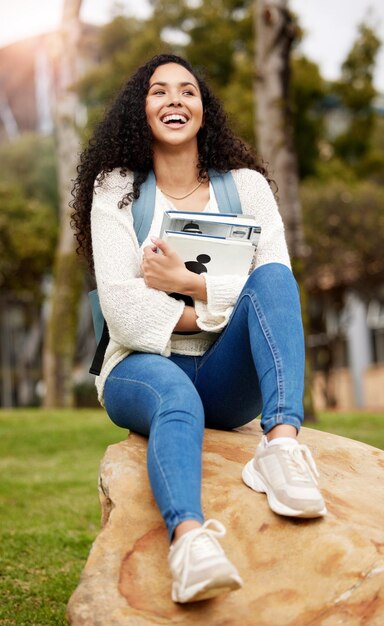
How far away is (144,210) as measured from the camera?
3.67m

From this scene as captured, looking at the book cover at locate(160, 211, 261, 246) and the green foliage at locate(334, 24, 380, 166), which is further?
the green foliage at locate(334, 24, 380, 166)

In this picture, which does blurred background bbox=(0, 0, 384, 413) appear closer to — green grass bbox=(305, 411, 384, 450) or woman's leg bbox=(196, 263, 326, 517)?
green grass bbox=(305, 411, 384, 450)

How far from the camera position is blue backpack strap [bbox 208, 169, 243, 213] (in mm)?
3785

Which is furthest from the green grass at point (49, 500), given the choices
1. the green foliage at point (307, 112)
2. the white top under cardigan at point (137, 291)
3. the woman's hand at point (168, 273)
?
the green foliage at point (307, 112)

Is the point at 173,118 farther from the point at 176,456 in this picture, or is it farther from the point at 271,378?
the point at 176,456

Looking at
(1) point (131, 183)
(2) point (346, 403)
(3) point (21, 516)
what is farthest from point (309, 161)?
(1) point (131, 183)

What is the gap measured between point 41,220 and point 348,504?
1978 cm

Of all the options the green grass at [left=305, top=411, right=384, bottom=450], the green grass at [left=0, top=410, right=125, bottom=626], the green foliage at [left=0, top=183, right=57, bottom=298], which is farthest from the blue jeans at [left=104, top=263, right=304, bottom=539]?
the green foliage at [left=0, top=183, right=57, bottom=298]

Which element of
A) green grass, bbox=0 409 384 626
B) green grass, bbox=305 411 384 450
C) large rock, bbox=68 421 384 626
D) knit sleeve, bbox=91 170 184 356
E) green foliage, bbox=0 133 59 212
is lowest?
green grass, bbox=305 411 384 450

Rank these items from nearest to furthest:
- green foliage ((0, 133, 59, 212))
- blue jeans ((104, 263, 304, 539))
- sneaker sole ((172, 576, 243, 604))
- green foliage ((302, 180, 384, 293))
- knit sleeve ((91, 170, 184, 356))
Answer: sneaker sole ((172, 576, 243, 604))
blue jeans ((104, 263, 304, 539))
knit sleeve ((91, 170, 184, 356))
green foliage ((302, 180, 384, 293))
green foliage ((0, 133, 59, 212))

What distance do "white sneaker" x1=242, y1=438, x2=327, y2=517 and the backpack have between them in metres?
0.89

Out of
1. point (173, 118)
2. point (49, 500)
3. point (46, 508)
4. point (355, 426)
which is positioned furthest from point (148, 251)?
point (355, 426)

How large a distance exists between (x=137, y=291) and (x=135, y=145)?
750 millimetres

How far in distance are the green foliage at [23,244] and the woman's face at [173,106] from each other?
1744cm
